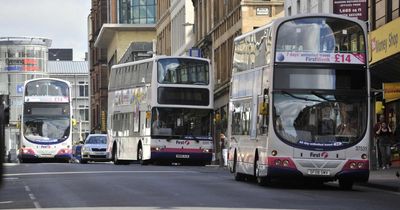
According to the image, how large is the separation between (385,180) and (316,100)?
4.23 metres

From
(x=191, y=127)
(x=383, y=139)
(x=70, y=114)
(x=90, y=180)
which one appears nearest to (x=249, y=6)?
(x=70, y=114)

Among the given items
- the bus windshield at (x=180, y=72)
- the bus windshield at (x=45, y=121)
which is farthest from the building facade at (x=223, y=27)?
the bus windshield at (x=45, y=121)

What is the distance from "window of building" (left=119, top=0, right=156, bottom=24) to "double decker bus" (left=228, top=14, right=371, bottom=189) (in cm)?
9003

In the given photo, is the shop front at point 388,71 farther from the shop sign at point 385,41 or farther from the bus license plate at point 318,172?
the bus license plate at point 318,172

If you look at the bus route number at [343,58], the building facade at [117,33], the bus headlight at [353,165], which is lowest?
the bus headlight at [353,165]

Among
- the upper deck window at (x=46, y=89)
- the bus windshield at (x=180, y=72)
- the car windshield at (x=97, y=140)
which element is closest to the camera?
the bus windshield at (x=180, y=72)

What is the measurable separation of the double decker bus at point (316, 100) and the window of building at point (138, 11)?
295 feet

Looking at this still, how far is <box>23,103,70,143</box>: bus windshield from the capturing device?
188ft

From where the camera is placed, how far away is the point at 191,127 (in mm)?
45750

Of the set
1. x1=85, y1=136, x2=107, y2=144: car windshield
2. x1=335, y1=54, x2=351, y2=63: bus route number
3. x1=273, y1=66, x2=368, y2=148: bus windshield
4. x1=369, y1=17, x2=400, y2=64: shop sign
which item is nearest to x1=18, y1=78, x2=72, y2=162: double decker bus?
x1=85, y1=136, x2=107, y2=144: car windshield

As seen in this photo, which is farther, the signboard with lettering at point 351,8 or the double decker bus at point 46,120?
the double decker bus at point 46,120

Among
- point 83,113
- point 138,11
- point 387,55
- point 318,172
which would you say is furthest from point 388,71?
point 83,113

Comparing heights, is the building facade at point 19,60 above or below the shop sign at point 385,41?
above

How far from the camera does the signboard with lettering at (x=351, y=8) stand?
3064 centimetres
